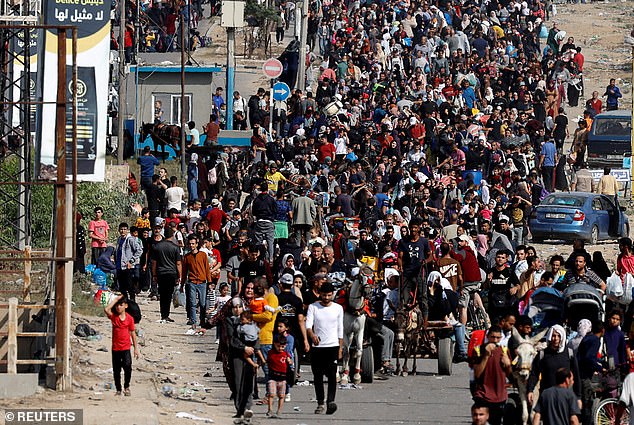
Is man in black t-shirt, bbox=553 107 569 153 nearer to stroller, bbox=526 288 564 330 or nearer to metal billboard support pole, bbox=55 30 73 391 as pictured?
stroller, bbox=526 288 564 330

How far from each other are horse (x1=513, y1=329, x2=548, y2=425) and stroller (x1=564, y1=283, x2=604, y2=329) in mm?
1651

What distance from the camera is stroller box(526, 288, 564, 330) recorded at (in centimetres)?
2125

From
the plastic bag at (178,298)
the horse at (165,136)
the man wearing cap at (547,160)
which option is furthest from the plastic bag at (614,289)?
the horse at (165,136)

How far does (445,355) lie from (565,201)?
17009mm

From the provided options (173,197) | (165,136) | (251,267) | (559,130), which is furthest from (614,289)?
(559,130)

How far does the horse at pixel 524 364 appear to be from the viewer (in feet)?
60.3

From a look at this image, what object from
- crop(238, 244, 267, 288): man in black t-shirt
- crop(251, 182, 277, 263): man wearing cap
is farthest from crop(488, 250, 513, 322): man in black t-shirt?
crop(251, 182, 277, 263): man wearing cap

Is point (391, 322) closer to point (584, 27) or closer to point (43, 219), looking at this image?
point (43, 219)

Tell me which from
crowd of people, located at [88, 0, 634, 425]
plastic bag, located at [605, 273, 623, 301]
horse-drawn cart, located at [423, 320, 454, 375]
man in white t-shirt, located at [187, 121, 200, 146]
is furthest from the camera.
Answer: man in white t-shirt, located at [187, 121, 200, 146]

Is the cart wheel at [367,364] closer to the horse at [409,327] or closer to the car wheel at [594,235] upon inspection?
the horse at [409,327]

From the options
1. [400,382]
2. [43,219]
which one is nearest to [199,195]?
[43,219]

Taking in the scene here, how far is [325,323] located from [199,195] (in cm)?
2055

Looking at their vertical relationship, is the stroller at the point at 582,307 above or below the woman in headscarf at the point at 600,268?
above

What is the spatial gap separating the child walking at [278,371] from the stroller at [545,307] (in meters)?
3.05
